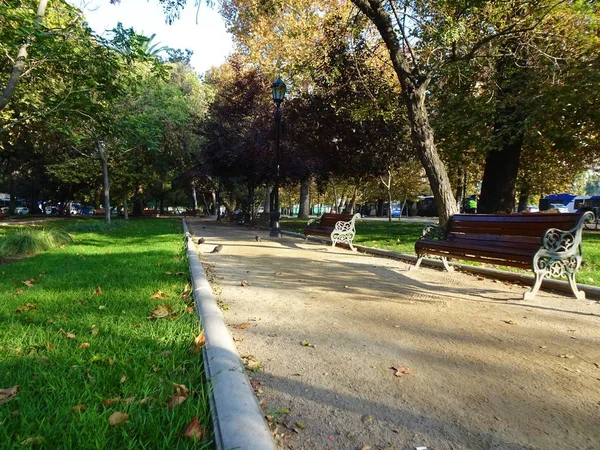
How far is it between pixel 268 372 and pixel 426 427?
3.74ft

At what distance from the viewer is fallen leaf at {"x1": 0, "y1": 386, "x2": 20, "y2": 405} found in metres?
2.18

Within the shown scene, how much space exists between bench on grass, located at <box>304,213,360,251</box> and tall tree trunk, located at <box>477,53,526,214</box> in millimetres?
5567

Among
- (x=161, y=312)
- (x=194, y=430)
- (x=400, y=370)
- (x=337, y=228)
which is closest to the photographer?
(x=194, y=430)

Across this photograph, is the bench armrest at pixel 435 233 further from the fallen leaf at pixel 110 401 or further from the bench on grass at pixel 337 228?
the fallen leaf at pixel 110 401

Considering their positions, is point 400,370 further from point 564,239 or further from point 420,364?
point 564,239

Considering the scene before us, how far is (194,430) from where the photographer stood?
76.9 inches

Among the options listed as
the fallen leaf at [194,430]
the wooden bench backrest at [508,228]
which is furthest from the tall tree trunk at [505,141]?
the fallen leaf at [194,430]

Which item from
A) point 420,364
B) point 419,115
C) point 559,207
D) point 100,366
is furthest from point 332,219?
point 559,207

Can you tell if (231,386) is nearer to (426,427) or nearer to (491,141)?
(426,427)

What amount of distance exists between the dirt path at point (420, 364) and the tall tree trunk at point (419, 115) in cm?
327

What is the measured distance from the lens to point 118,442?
6.14ft

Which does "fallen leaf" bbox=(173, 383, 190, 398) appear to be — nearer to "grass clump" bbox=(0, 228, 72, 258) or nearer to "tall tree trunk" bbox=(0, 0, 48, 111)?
"tall tree trunk" bbox=(0, 0, 48, 111)

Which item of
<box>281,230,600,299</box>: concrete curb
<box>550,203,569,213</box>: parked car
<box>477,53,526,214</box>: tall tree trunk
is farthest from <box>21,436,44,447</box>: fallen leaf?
<box>550,203,569,213</box>: parked car

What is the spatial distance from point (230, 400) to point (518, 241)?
499cm
